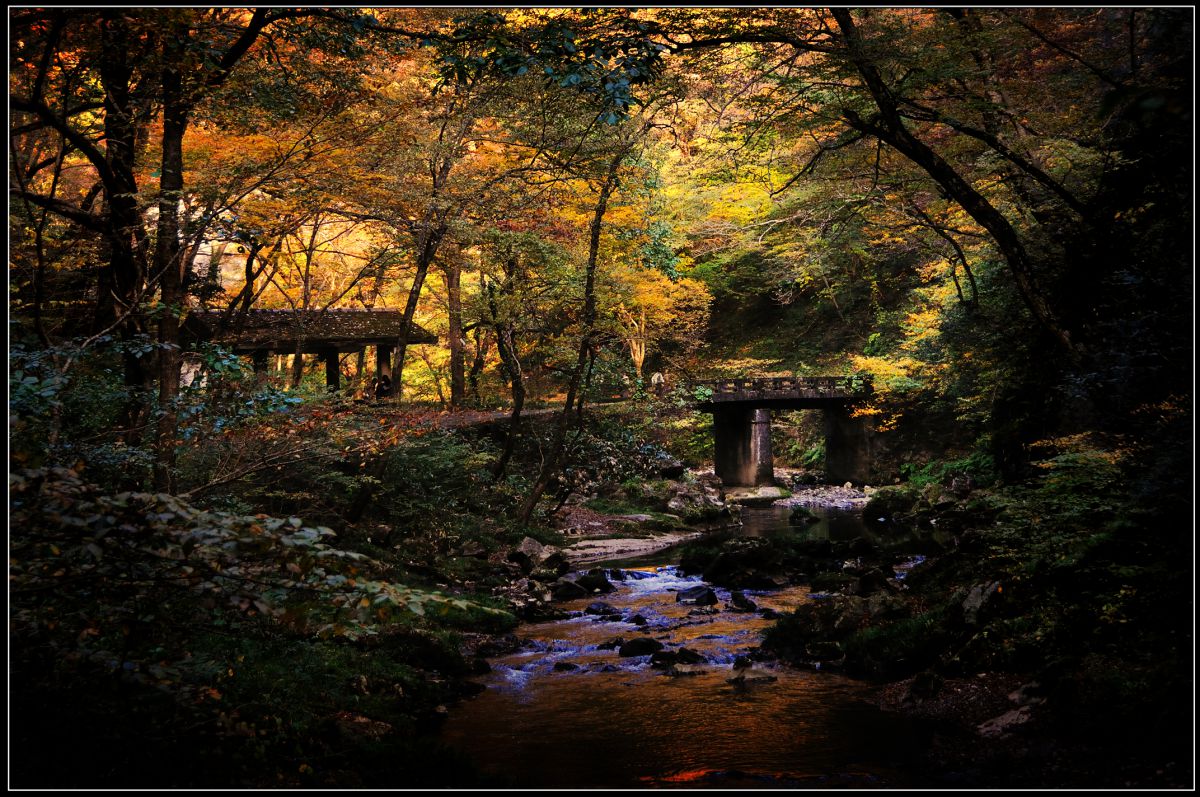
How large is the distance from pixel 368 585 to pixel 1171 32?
778 cm

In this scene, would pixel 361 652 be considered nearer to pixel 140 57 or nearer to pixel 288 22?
pixel 140 57

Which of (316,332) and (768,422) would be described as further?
(768,422)

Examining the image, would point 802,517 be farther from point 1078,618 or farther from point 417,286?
point 1078,618

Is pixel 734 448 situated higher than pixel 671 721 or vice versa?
pixel 734 448

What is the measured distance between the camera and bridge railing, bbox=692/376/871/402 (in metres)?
28.4

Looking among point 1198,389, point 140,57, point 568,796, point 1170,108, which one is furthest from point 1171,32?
point 140,57

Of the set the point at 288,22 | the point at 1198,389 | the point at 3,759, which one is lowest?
the point at 3,759

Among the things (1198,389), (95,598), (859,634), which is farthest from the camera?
(859,634)

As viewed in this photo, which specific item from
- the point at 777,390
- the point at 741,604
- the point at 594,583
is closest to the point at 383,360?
the point at 594,583

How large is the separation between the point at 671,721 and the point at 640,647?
2.37 m

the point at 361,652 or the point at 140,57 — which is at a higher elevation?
the point at 140,57

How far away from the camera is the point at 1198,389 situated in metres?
4.86

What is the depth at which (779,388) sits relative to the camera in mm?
28641

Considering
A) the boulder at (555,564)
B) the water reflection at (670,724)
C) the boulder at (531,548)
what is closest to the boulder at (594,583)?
the boulder at (555,564)
